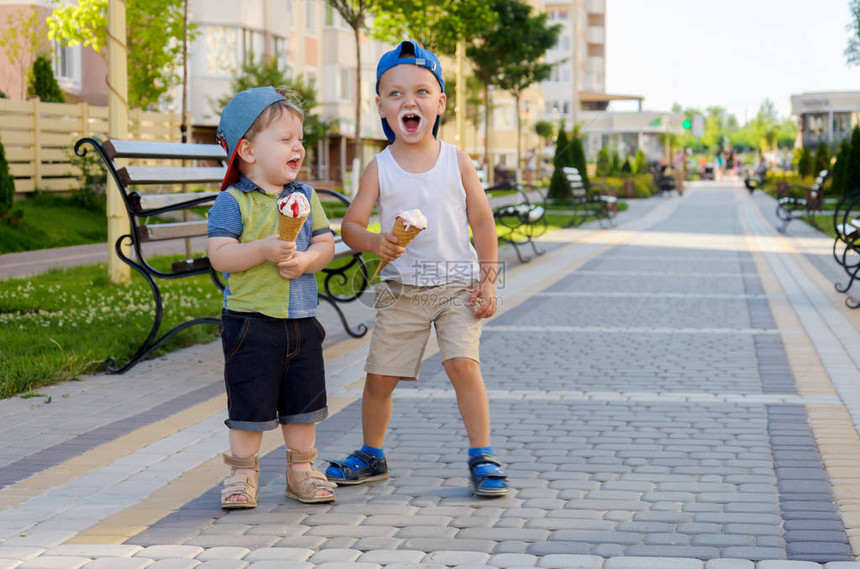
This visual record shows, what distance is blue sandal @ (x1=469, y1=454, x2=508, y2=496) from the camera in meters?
4.43

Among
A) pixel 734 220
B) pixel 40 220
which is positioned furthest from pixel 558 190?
pixel 40 220

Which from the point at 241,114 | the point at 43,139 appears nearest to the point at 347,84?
the point at 43,139

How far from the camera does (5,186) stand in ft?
55.7

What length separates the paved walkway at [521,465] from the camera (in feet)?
12.5

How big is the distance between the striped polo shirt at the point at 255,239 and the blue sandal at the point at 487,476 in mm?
831

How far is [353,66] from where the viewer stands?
51.8 meters

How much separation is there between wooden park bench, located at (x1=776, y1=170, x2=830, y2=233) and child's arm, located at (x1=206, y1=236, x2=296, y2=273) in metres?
20.8

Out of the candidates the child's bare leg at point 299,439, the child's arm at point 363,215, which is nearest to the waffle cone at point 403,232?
the child's arm at point 363,215

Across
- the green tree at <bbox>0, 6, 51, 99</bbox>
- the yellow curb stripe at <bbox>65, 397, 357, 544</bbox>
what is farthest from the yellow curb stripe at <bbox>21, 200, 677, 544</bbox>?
the green tree at <bbox>0, 6, 51, 99</bbox>

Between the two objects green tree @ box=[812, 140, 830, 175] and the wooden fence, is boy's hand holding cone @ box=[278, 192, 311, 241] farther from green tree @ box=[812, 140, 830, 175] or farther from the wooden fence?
green tree @ box=[812, 140, 830, 175]

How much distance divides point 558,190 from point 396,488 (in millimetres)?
29594

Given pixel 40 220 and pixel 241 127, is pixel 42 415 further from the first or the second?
pixel 40 220

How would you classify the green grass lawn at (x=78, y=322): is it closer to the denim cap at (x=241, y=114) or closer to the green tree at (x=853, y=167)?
the denim cap at (x=241, y=114)

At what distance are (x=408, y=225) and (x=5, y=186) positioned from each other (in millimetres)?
14102
